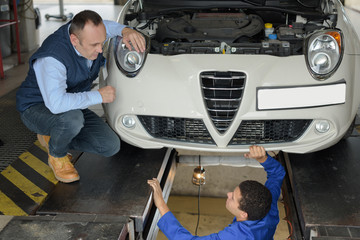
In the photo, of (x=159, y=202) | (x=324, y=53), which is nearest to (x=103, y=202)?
(x=159, y=202)

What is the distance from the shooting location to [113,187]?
3.00m

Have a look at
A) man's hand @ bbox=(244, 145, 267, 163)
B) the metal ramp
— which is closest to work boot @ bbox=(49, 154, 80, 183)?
the metal ramp

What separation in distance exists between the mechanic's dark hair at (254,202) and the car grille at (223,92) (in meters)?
0.60

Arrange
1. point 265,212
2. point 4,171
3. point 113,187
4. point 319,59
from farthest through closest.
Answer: point 4,171 → point 113,187 → point 319,59 → point 265,212

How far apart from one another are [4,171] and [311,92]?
2208mm

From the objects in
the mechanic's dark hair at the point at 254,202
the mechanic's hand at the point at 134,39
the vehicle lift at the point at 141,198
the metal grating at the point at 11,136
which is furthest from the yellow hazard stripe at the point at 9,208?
the mechanic's dark hair at the point at 254,202

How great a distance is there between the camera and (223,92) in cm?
273

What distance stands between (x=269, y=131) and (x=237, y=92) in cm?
35

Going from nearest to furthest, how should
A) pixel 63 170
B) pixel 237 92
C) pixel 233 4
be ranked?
pixel 237 92, pixel 63 170, pixel 233 4

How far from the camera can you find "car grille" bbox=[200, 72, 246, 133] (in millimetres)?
2715

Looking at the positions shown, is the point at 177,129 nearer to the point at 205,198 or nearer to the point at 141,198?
the point at 141,198

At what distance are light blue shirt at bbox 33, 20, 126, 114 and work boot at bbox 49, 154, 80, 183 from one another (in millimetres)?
465

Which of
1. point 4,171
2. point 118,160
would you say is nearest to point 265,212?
point 118,160

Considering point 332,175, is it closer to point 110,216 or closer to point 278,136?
point 278,136
